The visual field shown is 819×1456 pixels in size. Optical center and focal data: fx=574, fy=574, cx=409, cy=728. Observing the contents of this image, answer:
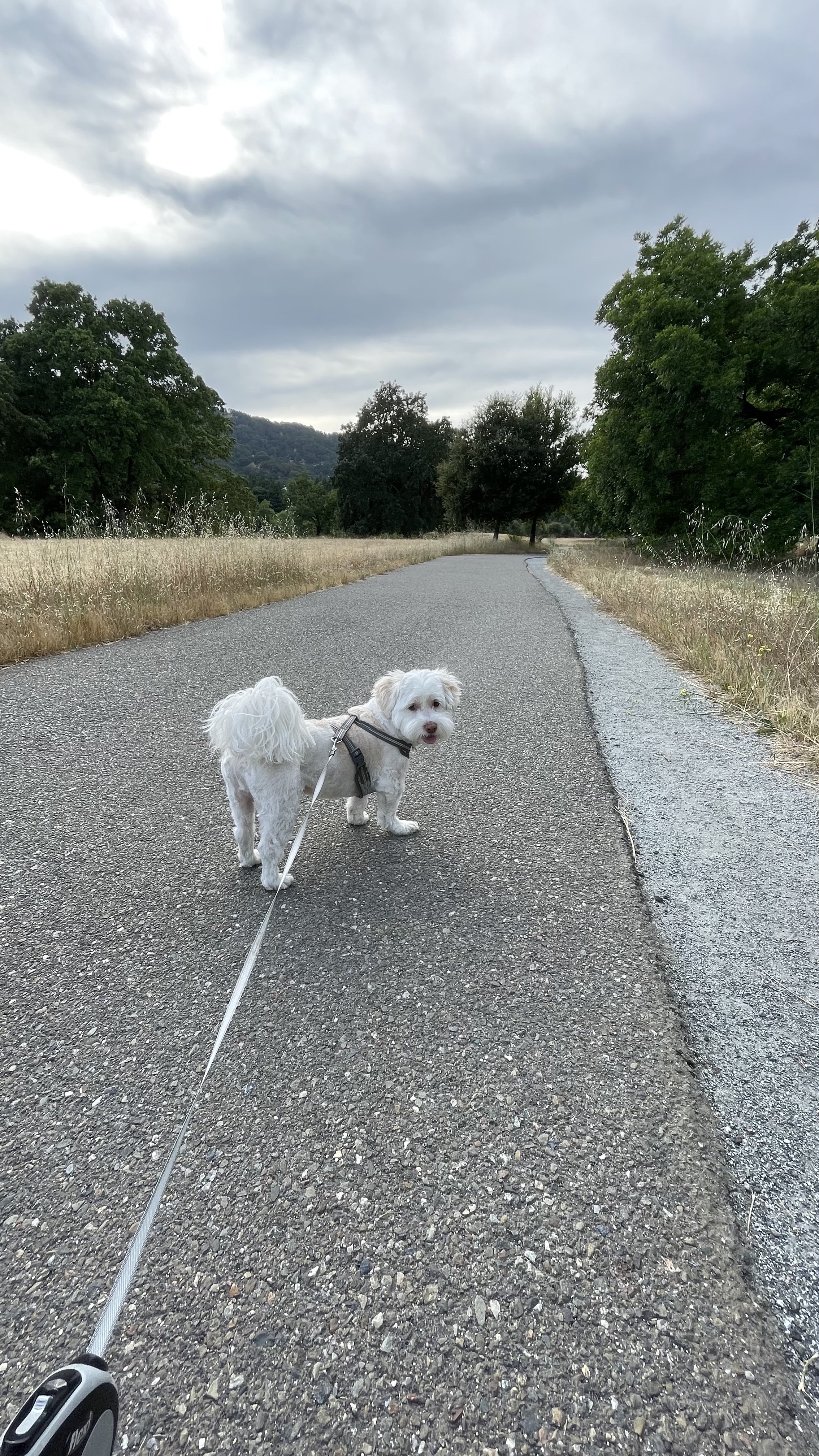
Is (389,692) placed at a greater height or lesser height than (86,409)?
lesser

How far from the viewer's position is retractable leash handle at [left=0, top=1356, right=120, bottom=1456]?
0.83 m

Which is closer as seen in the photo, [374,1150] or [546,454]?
[374,1150]

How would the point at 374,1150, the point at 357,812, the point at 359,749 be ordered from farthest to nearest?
the point at 357,812 → the point at 359,749 → the point at 374,1150

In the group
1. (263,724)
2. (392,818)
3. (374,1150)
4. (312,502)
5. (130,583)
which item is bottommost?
(374,1150)

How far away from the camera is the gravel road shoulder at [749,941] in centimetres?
138

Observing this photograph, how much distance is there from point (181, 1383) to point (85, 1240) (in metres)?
0.42

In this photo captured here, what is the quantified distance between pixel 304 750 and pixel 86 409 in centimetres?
3995

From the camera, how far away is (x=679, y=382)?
1816cm

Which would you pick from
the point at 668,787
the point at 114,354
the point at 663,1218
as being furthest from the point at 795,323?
the point at 114,354

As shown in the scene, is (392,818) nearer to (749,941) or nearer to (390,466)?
(749,941)

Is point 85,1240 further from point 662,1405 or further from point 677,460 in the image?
point 677,460

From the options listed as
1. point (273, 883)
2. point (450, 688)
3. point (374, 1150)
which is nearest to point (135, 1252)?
point (374, 1150)

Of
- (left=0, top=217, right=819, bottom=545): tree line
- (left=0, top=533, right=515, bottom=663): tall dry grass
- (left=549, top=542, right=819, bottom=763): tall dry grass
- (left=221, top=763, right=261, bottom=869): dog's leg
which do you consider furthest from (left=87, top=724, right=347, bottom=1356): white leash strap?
(left=0, top=217, right=819, bottom=545): tree line

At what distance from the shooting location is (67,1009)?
201 cm
